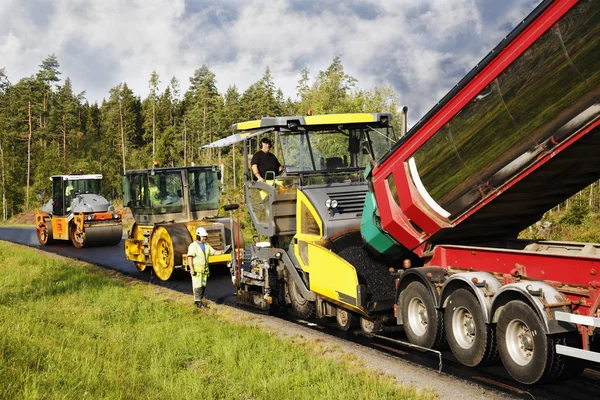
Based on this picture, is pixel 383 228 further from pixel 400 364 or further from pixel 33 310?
pixel 33 310

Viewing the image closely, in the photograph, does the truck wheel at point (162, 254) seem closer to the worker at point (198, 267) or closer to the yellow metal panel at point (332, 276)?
the worker at point (198, 267)

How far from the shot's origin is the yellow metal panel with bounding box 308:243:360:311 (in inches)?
311

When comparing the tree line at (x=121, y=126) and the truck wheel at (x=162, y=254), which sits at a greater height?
the tree line at (x=121, y=126)

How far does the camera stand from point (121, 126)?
240 feet

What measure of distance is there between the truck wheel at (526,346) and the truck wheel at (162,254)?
31.6 ft

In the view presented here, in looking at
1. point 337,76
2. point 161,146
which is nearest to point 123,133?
point 161,146

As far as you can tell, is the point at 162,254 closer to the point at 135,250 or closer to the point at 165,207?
the point at 165,207

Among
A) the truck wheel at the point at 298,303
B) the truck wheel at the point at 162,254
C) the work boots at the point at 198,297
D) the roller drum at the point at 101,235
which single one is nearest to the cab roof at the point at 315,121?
the truck wheel at the point at 298,303

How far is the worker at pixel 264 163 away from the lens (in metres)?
10.4

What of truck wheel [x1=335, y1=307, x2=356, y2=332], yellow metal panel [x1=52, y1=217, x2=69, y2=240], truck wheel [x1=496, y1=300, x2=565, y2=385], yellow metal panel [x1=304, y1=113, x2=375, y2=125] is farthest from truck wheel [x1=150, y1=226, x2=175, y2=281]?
truck wheel [x1=496, y1=300, x2=565, y2=385]

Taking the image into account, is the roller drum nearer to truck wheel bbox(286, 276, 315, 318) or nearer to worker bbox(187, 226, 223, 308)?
worker bbox(187, 226, 223, 308)

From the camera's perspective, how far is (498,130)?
6.20m

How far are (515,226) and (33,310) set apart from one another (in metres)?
7.90

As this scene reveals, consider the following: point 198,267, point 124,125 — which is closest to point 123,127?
point 124,125
